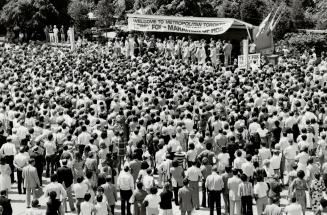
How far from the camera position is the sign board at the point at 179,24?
33.9 meters

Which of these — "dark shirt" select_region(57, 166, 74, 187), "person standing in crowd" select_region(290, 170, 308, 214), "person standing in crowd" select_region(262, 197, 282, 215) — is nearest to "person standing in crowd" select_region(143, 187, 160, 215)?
"person standing in crowd" select_region(262, 197, 282, 215)

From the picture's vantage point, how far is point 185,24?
116ft

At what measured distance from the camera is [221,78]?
2434cm

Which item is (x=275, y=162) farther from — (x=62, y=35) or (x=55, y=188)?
(x=62, y=35)

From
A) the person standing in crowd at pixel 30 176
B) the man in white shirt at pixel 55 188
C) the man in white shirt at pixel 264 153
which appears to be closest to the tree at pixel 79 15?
the person standing in crowd at pixel 30 176

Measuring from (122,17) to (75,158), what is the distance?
3585 centimetres

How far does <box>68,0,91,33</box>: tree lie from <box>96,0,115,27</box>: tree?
1.35m

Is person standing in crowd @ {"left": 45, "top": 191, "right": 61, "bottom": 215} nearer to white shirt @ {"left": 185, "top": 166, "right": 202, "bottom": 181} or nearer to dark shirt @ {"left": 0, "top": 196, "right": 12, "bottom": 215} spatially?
dark shirt @ {"left": 0, "top": 196, "right": 12, "bottom": 215}

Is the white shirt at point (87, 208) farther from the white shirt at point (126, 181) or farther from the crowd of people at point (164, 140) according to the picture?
the white shirt at point (126, 181)

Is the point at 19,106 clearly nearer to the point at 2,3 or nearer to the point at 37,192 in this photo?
the point at 37,192

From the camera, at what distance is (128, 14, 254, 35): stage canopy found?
33.8 meters

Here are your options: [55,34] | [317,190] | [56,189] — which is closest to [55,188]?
[56,189]

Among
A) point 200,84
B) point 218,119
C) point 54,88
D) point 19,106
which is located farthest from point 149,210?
point 54,88

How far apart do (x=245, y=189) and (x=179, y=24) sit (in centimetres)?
2326
